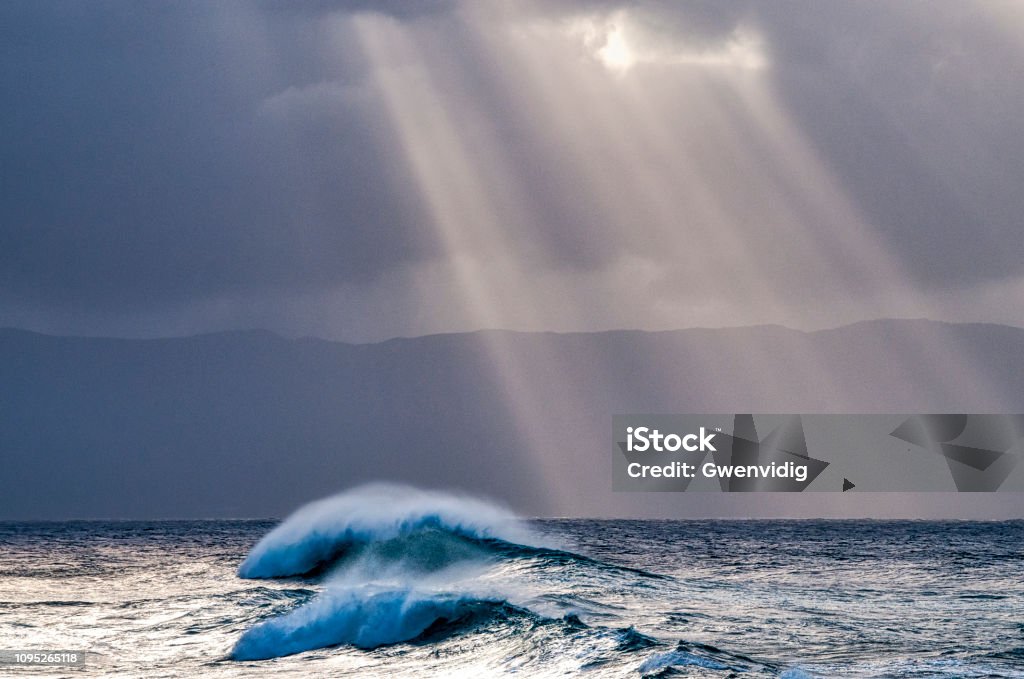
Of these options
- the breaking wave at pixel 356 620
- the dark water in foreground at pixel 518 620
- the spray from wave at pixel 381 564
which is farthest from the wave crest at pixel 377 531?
the breaking wave at pixel 356 620

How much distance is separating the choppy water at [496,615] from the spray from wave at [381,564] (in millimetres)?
58

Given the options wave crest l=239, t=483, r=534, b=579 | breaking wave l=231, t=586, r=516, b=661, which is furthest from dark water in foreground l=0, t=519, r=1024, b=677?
wave crest l=239, t=483, r=534, b=579

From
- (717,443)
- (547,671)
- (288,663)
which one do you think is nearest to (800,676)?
(547,671)

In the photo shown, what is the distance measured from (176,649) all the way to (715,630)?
8976 mm

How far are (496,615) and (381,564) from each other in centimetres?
1414

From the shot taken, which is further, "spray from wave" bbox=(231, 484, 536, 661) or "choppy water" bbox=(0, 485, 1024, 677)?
"spray from wave" bbox=(231, 484, 536, 661)

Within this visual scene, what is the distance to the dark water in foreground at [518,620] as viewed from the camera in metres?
15.5

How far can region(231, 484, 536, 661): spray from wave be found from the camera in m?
18.7

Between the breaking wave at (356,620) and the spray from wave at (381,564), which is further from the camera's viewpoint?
the spray from wave at (381,564)

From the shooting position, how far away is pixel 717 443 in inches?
2879

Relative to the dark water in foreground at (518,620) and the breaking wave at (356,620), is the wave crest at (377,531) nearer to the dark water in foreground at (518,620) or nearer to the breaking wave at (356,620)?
the dark water in foreground at (518,620)

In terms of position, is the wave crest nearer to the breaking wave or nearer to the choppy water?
the choppy water

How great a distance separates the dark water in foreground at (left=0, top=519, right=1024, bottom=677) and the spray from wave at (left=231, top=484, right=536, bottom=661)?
6cm

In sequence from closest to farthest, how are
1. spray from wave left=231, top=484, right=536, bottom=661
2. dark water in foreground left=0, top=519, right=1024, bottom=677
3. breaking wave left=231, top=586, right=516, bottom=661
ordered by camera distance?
dark water in foreground left=0, top=519, right=1024, bottom=677 < breaking wave left=231, top=586, right=516, bottom=661 < spray from wave left=231, top=484, right=536, bottom=661
